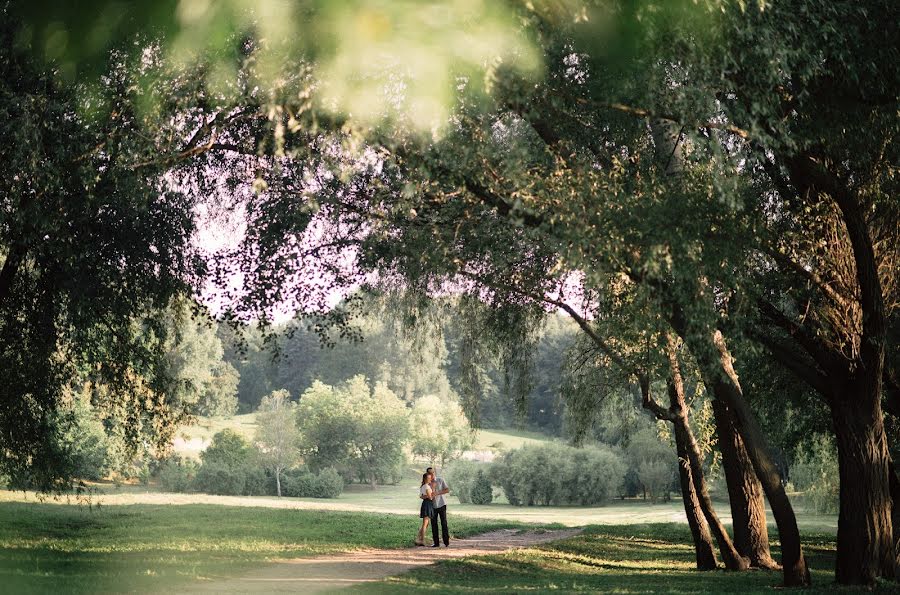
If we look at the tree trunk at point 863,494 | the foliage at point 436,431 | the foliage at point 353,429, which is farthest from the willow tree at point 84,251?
the foliage at point 436,431

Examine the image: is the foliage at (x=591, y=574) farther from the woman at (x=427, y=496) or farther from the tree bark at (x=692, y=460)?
the woman at (x=427, y=496)

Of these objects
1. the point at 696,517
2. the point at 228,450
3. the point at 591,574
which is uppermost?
the point at 228,450

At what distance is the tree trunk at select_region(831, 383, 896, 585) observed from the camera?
12336 millimetres

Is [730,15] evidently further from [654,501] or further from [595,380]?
[654,501]

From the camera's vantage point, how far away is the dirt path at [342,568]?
11.6 metres

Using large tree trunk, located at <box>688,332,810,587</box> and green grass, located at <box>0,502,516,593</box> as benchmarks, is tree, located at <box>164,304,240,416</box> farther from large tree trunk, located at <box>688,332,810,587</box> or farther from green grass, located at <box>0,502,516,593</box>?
large tree trunk, located at <box>688,332,810,587</box>

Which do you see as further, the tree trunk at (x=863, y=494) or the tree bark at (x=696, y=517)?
the tree bark at (x=696, y=517)

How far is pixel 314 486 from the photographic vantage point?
45375mm

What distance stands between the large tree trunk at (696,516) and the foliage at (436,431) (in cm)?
3866

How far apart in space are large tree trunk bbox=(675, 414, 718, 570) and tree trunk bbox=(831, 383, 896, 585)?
330cm

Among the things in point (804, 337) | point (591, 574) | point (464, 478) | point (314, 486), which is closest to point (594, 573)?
point (591, 574)

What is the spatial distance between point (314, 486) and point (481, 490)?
342 inches

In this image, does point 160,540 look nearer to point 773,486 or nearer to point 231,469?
point 773,486

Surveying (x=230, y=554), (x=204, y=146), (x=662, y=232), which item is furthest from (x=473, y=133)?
(x=230, y=554)
